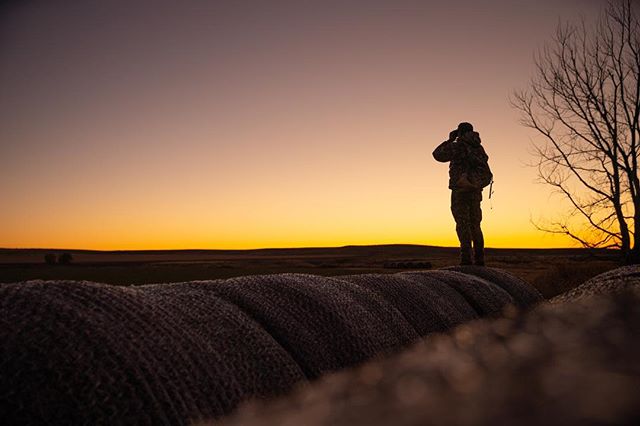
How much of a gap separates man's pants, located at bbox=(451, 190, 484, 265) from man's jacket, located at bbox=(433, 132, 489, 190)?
0.34 m

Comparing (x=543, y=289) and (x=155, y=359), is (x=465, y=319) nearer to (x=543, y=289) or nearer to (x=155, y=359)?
(x=155, y=359)

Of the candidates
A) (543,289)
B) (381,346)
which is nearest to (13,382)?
(381,346)

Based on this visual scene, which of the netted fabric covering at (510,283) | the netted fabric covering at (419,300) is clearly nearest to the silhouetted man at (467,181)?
the netted fabric covering at (510,283)

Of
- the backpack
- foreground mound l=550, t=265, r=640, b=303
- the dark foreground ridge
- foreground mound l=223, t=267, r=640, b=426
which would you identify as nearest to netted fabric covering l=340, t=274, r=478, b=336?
the dark foreground ridge

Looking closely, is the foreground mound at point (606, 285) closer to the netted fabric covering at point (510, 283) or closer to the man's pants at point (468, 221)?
the netted fabric covering at point (510, 283)

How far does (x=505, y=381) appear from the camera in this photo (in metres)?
0.21

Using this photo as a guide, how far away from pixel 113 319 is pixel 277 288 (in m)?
0.94

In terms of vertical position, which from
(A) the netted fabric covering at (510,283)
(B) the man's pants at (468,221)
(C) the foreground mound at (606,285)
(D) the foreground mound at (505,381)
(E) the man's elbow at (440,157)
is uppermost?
(E) the man's elbow at (440,157)

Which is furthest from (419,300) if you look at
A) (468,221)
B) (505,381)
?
(468,221)

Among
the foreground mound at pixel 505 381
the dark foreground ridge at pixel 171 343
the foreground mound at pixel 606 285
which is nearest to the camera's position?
the foreground mound at pixel 505 381

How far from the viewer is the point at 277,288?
2.21m

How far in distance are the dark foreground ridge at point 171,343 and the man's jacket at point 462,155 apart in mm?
9756

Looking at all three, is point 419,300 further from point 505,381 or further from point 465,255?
point 465,255

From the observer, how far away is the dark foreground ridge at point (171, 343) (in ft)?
3.56
